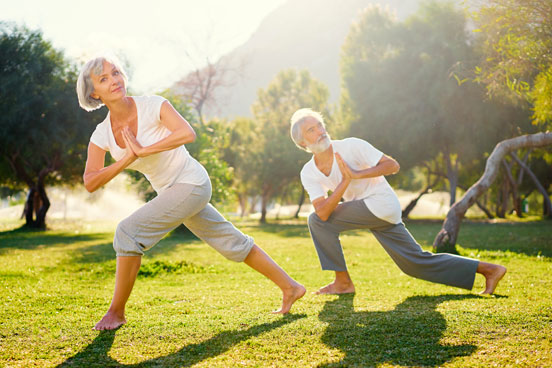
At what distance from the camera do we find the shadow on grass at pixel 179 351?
9.26 ft

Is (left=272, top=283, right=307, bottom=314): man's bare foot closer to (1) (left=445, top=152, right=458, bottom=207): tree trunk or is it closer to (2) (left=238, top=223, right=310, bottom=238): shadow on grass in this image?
(2) (left=238, top=223, right=310, bottom=238): shadow on grass

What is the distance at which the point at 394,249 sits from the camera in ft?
15.0

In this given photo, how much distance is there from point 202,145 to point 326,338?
14491mm

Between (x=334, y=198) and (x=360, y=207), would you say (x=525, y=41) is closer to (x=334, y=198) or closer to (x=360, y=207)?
(x=360, y=207)

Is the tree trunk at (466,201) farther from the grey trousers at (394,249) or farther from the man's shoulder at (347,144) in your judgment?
the man's shoulder at (347,144)

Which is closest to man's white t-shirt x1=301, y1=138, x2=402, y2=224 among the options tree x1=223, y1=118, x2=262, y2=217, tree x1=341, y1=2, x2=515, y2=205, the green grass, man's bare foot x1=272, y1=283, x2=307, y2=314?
the green grass

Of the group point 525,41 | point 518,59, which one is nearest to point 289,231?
point 518,59

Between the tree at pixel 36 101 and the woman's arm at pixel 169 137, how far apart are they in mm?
15804

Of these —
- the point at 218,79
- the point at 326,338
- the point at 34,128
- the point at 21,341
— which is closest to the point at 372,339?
the point at 326,338

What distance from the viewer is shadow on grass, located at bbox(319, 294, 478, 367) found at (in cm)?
280

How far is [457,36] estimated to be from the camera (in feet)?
71.4

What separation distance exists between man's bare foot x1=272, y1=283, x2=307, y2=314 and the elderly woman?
3.45 ft

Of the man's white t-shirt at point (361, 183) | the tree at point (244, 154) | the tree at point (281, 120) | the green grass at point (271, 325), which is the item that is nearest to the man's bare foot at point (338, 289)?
the green grass at point (271, 325)

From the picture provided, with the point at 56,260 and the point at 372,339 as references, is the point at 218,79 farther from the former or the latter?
the point at 372,339
